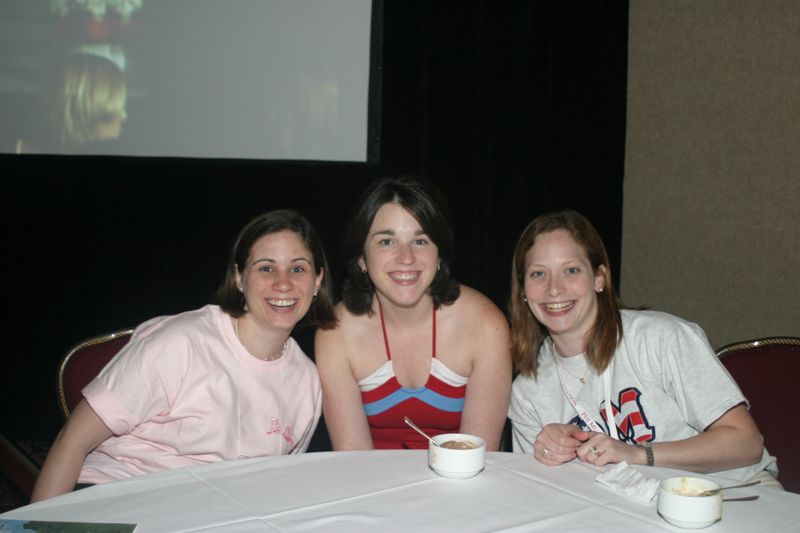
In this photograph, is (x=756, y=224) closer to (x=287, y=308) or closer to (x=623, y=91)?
(x=623, y=91)

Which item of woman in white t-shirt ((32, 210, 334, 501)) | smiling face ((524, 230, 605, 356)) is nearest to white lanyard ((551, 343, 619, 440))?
smiling face ((524, 230, 605, 356))

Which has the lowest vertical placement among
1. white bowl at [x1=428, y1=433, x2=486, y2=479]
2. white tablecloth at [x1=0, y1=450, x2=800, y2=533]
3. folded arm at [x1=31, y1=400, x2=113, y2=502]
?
folded arm at [x1=31, y1=400, x2=113, y2=502]

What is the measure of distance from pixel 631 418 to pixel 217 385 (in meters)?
1.06

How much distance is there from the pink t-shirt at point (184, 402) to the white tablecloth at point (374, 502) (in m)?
0.42

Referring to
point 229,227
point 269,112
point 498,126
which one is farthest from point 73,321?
point 498,126

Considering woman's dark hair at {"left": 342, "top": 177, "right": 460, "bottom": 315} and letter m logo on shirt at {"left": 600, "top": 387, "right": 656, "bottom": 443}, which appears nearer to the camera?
letter m logo on shirt at {"left": 600, "top": 387, "right": 656, "bottom": 443}

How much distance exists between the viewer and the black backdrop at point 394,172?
4262 millimetres

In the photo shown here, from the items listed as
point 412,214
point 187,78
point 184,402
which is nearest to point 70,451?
point 184,402

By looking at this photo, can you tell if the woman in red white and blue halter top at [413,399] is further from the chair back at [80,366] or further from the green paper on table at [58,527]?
the green paper on table at [58,527]

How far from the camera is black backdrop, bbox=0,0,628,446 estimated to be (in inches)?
168

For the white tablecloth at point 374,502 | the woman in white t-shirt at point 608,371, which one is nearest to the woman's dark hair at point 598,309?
the woman in white t-shirt at point 608,371

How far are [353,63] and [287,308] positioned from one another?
273 centimetres

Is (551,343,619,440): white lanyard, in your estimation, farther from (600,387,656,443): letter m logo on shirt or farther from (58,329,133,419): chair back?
(58,329,133,419): chair back

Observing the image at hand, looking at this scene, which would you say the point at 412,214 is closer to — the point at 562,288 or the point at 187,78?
the point at 562,288
